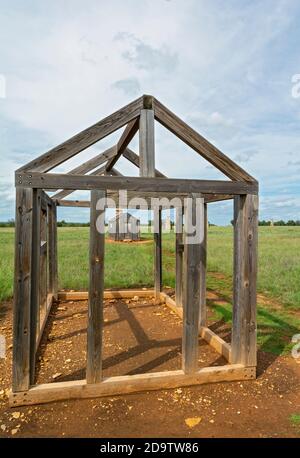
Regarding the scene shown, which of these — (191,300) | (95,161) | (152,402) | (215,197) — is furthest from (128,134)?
(152,402)

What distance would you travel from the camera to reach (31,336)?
12.9 ft

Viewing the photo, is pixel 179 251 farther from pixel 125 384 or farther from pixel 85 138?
pixel 85 138

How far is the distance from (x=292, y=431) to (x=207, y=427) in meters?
0.84

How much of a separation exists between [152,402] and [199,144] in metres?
3.16

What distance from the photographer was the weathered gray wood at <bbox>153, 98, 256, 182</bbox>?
4098 millimetres

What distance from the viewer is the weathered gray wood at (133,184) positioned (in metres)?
3.71

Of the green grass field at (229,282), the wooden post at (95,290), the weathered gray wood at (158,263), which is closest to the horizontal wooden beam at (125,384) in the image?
the wooden post at (95,290)

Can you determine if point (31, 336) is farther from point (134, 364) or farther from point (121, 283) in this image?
point (121, 283)

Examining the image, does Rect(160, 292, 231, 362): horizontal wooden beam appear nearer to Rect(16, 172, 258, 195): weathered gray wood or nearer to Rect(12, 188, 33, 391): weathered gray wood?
Rect(16, 172, 258, 195): weathered gray wood

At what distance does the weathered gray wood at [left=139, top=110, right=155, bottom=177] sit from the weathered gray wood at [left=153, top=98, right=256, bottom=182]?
0.12 meters

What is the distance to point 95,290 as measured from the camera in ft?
12.8

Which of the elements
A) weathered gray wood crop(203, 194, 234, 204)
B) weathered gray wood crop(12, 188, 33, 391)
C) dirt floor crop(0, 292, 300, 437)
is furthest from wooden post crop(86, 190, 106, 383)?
weathered gray wood crop(203, 194, 234, 204)
